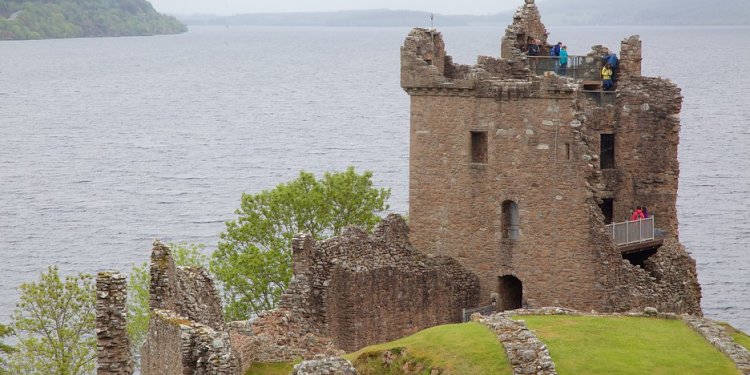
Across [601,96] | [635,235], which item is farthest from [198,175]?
[635,235]

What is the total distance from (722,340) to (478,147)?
15754 mm

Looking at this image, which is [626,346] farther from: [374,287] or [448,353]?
[374,287]

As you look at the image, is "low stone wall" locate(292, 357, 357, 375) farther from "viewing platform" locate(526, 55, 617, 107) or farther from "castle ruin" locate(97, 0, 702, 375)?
"viewing platform" locate(526, 55, 617, 107)

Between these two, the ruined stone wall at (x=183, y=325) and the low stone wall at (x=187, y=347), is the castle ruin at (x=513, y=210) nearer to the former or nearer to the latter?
the ruined stone wall at (x=183, y=325)

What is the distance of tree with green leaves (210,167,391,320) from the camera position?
65188mm

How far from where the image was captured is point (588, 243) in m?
51.7

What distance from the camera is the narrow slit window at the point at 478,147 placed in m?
53.0

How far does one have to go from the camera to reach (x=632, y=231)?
54.6m

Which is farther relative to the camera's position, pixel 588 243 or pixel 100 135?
pixel 100 135

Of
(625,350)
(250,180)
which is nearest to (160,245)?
(625,350)

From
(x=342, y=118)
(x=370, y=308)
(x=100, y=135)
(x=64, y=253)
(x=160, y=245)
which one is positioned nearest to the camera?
(x=160, y=245)

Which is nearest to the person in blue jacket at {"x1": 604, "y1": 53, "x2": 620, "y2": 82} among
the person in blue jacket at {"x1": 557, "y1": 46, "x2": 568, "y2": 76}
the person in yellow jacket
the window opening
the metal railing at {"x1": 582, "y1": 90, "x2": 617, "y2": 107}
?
the person in yellow jacket

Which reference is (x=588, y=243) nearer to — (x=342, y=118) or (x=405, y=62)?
(x=405, y=62)

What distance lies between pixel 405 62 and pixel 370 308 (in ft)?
30.0
